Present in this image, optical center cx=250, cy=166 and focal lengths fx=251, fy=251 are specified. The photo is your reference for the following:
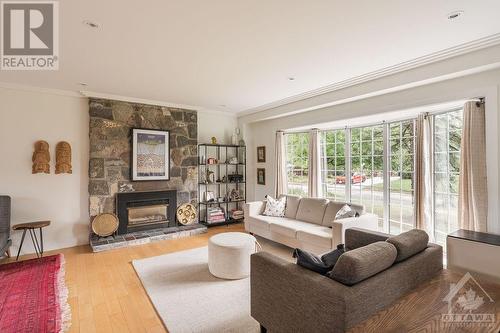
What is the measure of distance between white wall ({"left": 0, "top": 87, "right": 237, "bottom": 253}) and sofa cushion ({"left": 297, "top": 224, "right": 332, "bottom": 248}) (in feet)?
12.4

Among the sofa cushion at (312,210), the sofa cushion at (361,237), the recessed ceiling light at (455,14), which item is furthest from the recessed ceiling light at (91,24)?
the sofa cushion at (312,210)

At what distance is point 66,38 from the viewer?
2.45 meters

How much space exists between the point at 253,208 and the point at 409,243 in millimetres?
3052

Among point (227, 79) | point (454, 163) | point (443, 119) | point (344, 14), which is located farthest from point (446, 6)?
point (227, 79)

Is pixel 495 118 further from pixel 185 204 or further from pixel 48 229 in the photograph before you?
pixel 48 229

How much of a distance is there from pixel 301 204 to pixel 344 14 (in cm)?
Answer: 308

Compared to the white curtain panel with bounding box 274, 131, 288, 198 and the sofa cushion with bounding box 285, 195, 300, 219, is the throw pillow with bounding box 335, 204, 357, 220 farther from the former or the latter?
the white curtain panel with bounding box 274, 131, 288, 198

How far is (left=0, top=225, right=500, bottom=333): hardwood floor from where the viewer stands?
1.45 m

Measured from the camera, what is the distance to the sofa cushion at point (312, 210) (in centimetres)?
411

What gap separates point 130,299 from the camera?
2.66 metres

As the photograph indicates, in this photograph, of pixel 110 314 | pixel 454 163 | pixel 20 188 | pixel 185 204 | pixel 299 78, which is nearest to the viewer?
pixel 110 314
